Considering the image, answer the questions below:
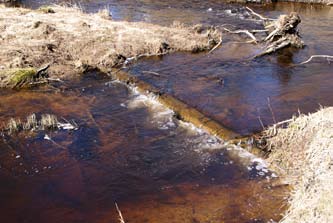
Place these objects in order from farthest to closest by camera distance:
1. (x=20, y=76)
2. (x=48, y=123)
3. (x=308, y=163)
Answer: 1. (x=20, y=76)
2. (x=48, y=123)
3. (x=308, y=163)

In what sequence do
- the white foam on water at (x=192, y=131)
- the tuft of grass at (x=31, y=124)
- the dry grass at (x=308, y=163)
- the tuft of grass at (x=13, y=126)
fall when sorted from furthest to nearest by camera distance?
the tuft of grass at (x=31, y=124)
the tuft of grass at (x=13, y=126)
the white foam on water at (x=192, y=131)
the dry grass at (x=308, y=163)

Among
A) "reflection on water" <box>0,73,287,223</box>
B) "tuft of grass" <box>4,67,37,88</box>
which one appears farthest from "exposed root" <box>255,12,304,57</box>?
"tuft of grass" <box>4,67,37,88</box>

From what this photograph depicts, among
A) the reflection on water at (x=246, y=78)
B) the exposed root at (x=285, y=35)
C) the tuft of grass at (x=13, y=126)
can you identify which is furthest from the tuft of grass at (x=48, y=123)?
the exposed root at (x=285, y=35)

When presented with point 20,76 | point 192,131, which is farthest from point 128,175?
point 20,76

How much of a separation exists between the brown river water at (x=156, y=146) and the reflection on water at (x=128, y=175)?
22 millimetres

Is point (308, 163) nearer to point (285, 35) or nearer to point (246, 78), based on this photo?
point (246, 78)

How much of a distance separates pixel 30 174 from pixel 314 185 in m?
5.80

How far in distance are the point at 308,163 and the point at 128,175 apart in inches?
143

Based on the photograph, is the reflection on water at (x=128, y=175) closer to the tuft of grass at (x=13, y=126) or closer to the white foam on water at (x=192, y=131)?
the white foam on water at (x=192, y=131)

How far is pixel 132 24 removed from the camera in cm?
1920

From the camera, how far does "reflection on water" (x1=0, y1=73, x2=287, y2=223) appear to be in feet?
27.5

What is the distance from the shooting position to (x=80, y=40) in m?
16.9

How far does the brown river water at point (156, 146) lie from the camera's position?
8.49 meters

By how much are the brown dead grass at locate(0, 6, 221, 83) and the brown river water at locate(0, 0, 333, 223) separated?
79cm
